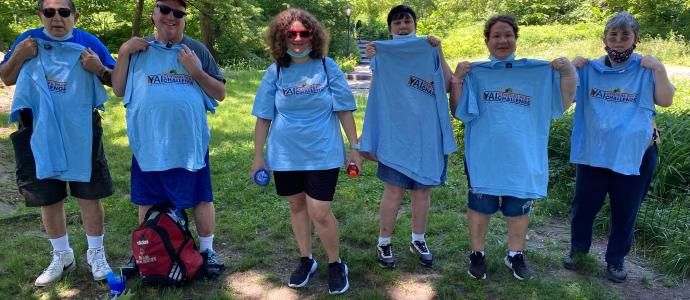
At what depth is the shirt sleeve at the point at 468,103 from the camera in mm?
3339

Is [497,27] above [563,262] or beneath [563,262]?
above

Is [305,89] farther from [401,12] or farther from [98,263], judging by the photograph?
[98,263]

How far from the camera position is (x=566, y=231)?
4.64m

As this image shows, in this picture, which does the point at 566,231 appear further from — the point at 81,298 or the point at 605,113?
the point at 81,298

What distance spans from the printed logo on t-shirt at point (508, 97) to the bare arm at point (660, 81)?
2.53 ft

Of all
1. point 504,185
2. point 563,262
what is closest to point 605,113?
point 504,185

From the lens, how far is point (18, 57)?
321 cm

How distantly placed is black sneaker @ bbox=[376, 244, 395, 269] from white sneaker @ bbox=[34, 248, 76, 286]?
2193 millimetres

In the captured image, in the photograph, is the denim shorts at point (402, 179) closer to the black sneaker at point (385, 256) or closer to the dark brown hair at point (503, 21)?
the black sneaker at point (385, 256)

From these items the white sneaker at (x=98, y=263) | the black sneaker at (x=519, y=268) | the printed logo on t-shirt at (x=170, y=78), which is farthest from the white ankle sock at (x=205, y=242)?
the black sneaker at (x=519, y=268)

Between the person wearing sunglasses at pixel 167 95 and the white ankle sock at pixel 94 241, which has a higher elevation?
the person wearing sunglasses at pixel 167 95

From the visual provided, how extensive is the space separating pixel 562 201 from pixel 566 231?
637 millimetres

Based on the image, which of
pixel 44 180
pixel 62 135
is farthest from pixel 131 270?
pixel 62 135

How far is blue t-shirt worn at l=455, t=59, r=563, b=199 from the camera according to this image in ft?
10.8
